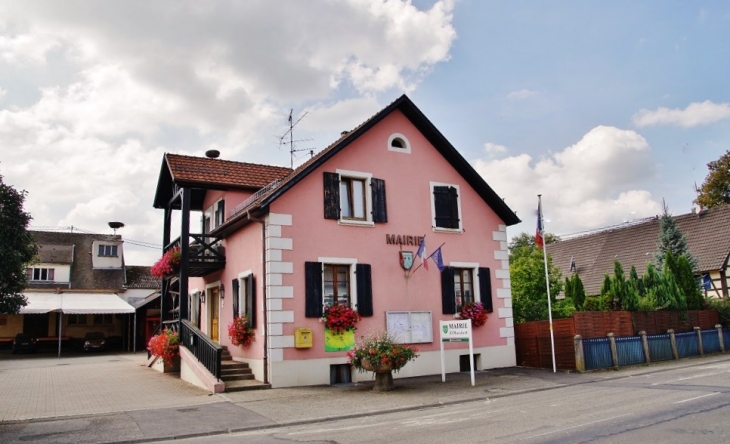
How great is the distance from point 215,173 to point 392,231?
6115 mm

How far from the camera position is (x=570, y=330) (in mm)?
17438

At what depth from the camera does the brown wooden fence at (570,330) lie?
17.4 metres

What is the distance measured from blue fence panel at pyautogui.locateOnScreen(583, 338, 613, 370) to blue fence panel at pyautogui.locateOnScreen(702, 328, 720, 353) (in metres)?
6.76

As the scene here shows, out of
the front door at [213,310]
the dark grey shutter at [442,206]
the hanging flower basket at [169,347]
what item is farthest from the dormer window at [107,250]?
the dark grey shutter at [442,206]

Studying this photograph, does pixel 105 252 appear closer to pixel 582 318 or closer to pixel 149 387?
pixel 149 387

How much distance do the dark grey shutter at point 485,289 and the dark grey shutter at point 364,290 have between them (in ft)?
13.3

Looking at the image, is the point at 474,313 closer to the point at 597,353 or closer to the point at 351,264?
the point at 597,353

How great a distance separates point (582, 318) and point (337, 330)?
7.52 metres

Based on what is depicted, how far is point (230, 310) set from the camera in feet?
59.0

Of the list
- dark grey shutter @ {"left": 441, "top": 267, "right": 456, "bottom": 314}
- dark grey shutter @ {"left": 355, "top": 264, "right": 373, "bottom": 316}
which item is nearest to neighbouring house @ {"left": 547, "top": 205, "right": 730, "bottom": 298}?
dark grey shutter @ {"left": 441, "top": 267, "right": 456, "bottom": 314}

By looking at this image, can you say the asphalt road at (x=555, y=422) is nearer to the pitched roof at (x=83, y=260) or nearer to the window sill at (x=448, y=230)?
the window sill at (x=448, y=230)

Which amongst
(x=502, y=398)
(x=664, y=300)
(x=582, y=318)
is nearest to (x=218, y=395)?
(x=502, y=398)

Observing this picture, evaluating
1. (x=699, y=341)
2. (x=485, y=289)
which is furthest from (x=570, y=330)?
(x=699, y=341)

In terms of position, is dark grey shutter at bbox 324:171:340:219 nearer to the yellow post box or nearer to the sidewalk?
the yellow post box
